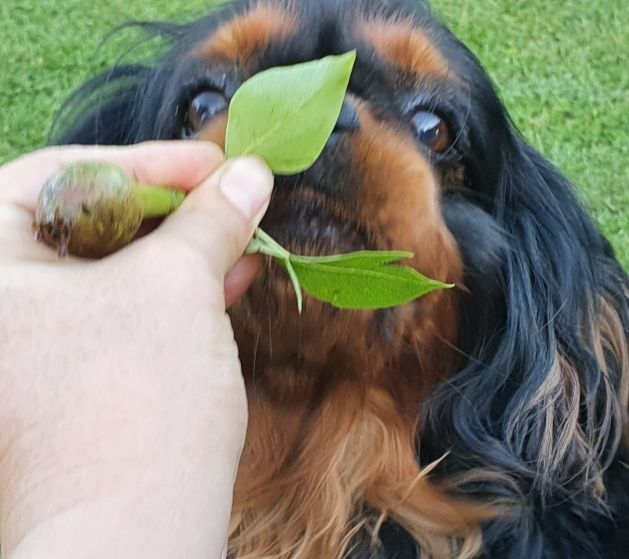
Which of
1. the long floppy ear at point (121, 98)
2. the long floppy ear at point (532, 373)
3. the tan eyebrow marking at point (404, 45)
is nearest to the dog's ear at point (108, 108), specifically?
the long floppy ear at point (121, 98)

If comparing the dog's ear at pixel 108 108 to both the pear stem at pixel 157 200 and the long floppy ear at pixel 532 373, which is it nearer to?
the long floppy ear at pixel 532 373

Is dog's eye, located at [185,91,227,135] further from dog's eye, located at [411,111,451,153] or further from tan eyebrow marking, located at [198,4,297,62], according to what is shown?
dog's eye, located at [411,111,451,153]

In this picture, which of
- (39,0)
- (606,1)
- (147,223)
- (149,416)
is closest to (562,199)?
(147,223)

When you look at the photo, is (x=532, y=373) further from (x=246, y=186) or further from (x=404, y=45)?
(x=246, y=186)

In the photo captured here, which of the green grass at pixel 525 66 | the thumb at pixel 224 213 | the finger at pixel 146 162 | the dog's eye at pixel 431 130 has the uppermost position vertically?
the thumb at pixel 224 213

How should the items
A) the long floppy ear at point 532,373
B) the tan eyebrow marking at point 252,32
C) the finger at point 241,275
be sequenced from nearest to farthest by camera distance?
the finger at point 241,275
the tan eyebrow marking at point 252,32
the long floppy ear at point 532,373

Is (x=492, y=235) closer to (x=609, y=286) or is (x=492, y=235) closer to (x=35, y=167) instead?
(x=609, y=286)

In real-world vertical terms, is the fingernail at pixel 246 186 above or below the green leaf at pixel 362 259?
above
